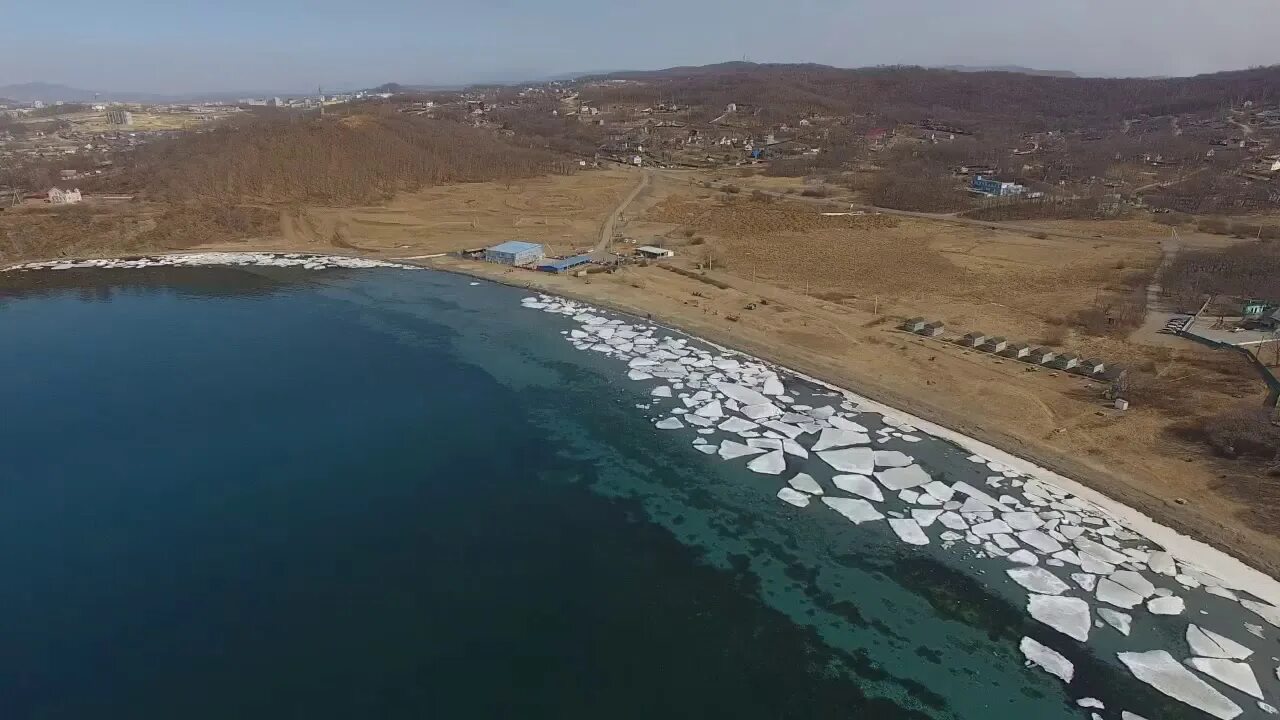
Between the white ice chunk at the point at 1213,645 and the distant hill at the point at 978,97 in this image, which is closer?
the white ice chunk at the point at 1213,645

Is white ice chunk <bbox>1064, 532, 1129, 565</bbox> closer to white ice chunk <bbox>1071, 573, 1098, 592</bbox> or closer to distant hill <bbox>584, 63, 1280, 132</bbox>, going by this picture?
white ice chunk <bbox>1071, 573, 1098, 592</bbox>

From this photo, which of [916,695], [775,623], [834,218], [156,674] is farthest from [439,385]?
[834,218]

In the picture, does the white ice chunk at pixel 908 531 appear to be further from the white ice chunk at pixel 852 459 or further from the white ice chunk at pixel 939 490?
the white ice chunk at pixel 852 459

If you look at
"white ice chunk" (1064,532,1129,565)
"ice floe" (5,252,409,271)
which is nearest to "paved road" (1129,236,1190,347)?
"white ice chunk" (1064,532,1129,565)

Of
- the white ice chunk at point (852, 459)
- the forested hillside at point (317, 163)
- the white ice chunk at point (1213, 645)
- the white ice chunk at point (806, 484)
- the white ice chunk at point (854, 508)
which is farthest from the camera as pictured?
the forested hillside at point (317, 163)

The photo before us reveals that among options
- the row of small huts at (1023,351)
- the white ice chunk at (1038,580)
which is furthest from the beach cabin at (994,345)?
the white ice chunk at (1038,580)

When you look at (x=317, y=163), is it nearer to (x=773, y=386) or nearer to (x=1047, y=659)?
(x=773, y=386)
